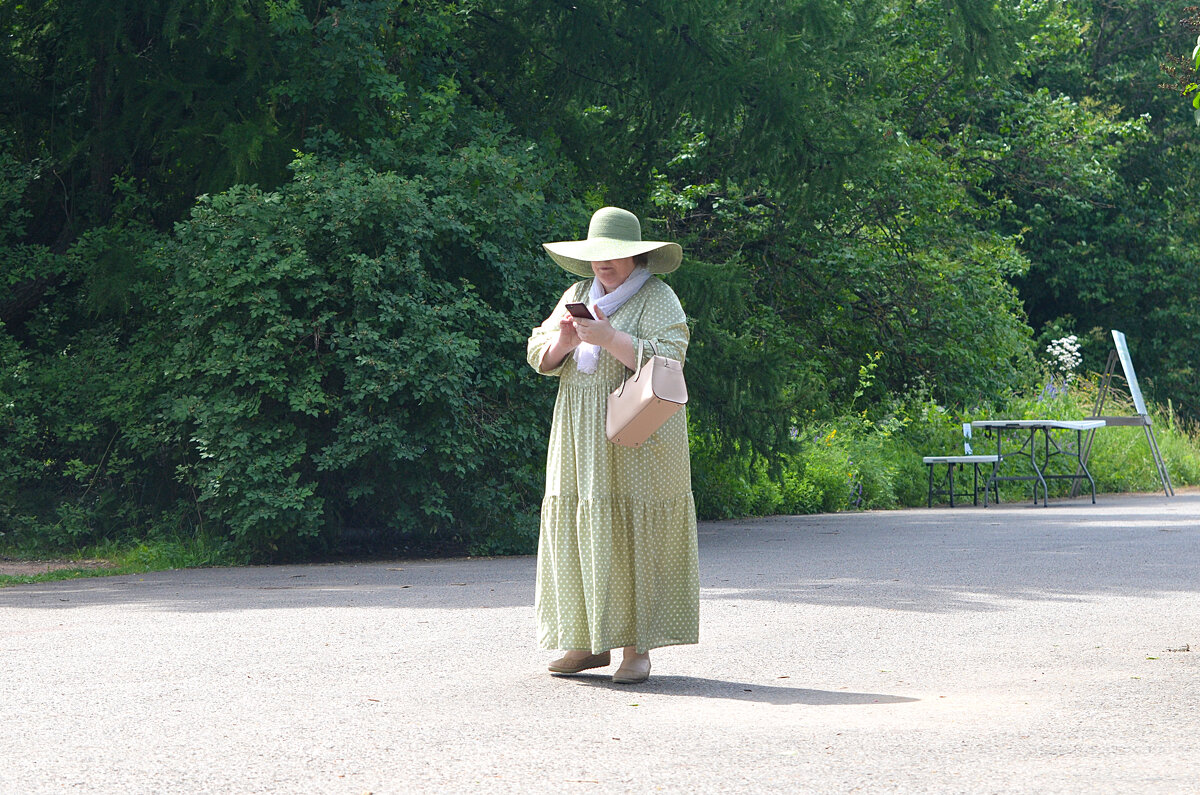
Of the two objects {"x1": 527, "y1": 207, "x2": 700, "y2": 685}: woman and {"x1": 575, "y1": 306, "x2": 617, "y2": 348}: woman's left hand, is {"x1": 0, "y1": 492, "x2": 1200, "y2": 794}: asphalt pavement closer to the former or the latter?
{"x1": 527, "y1": 207, "x2": 700, "y2": 685}: woman

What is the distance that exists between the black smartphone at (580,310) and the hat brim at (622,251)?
1.07 feet

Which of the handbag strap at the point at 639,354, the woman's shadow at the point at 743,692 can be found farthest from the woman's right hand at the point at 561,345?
the woman's shadow at the point at 743,692

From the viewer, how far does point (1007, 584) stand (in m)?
9.56

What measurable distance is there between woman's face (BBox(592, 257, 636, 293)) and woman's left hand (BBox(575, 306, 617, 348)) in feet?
1.37

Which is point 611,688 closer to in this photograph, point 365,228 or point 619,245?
point 619,245

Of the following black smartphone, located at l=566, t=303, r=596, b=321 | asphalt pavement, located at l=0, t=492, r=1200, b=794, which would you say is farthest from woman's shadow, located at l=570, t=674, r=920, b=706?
black smartphone, located at l=566, t=303, r=596, b=321

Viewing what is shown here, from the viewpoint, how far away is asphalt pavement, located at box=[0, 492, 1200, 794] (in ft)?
14.4

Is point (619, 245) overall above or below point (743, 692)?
above

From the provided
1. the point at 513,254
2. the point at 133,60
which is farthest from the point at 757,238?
the point at 133,60

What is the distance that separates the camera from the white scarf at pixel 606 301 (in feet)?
20.2

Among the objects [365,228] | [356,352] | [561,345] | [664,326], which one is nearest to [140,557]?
[356,352]

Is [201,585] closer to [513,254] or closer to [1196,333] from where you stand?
[513,254]

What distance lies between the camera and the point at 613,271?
20.5 feet

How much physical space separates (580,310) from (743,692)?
164cm
